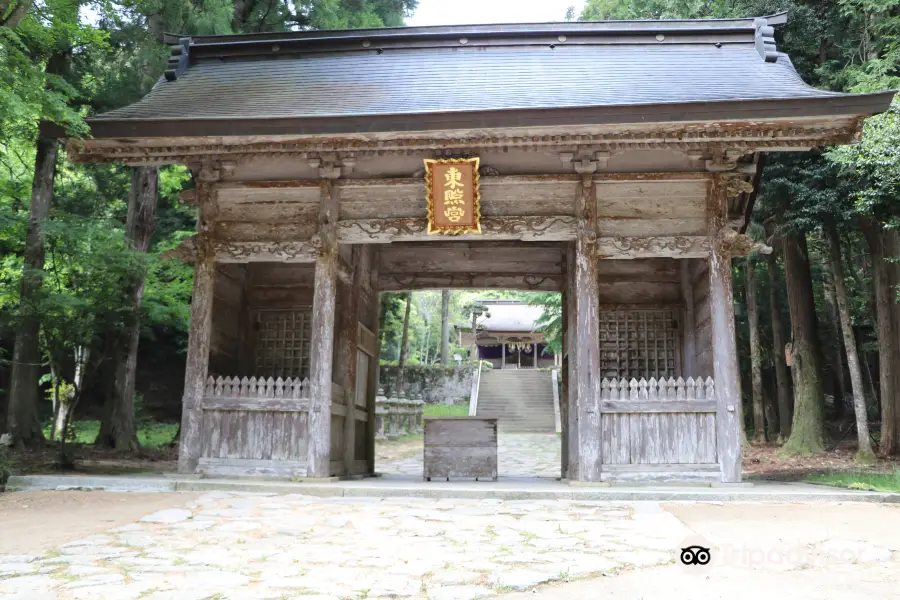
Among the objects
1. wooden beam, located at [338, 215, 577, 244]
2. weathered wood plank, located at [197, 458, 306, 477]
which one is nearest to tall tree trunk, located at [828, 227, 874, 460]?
wooden beam, located at [338, 215, 577, 244]

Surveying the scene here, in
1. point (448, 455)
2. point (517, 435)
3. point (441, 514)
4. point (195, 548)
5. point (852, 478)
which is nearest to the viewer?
point (195, 548)

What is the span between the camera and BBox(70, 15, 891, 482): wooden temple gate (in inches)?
326

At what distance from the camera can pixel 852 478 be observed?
9281 mm

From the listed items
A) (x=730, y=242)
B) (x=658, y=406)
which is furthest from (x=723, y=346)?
(x=730, y=242)

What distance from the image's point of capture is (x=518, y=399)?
98.4ft

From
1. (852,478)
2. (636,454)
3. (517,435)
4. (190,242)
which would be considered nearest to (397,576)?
(636,454)

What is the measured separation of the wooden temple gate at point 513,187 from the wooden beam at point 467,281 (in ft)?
1.43

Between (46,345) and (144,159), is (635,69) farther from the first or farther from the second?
(46,345)

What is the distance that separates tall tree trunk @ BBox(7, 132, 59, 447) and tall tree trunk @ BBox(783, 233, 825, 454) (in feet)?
48.3

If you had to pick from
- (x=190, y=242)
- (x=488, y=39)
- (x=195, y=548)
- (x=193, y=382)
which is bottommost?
(x=195, y=548)

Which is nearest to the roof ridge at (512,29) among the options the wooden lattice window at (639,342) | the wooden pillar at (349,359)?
the wooden pillar at (349,359)

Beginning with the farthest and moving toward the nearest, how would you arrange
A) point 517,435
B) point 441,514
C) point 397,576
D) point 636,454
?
point 517,435 → point 636,454 → point 441,514 → point 397,576

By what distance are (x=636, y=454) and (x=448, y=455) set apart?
2.79m

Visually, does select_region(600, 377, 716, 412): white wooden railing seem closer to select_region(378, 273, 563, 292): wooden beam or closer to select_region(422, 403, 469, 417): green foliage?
select_region(378, 273, 563, 292): wooden beam
